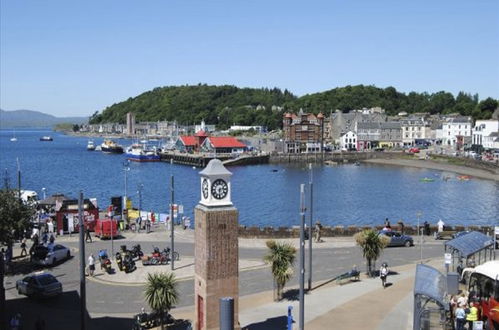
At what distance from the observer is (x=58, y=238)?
3956 cm

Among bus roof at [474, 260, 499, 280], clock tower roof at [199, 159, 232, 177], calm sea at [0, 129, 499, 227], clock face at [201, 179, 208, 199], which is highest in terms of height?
clock tower roof at [199, 159, 232, 177]

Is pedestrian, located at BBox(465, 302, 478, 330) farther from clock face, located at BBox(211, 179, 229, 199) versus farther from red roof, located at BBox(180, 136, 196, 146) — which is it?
red roof, located at BBox(180, 136, 196, 146)

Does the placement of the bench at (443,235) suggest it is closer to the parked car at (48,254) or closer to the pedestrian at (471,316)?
the pedestrian at (471,316)

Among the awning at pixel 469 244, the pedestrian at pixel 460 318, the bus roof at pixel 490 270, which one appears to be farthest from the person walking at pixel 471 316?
the awning at pixel 469 244

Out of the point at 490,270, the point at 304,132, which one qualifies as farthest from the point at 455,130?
the point at 490,270

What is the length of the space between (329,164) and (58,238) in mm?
109010

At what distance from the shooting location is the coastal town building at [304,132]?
162m

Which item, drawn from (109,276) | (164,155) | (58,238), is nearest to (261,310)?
(109,276)

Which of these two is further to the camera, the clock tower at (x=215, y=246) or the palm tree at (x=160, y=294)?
the palm tree at (x=160, y=294)

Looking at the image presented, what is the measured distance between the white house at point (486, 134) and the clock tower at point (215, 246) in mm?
133359

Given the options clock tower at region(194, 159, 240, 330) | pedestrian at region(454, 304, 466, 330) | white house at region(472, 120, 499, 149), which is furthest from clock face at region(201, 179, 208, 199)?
white house at region(472, 120, 499, 149)

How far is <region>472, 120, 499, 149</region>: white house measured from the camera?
139250mm

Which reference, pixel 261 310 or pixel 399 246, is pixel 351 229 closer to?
pixel 399 246

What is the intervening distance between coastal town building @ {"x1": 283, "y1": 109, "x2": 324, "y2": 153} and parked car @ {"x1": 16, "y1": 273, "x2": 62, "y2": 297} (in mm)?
136391
